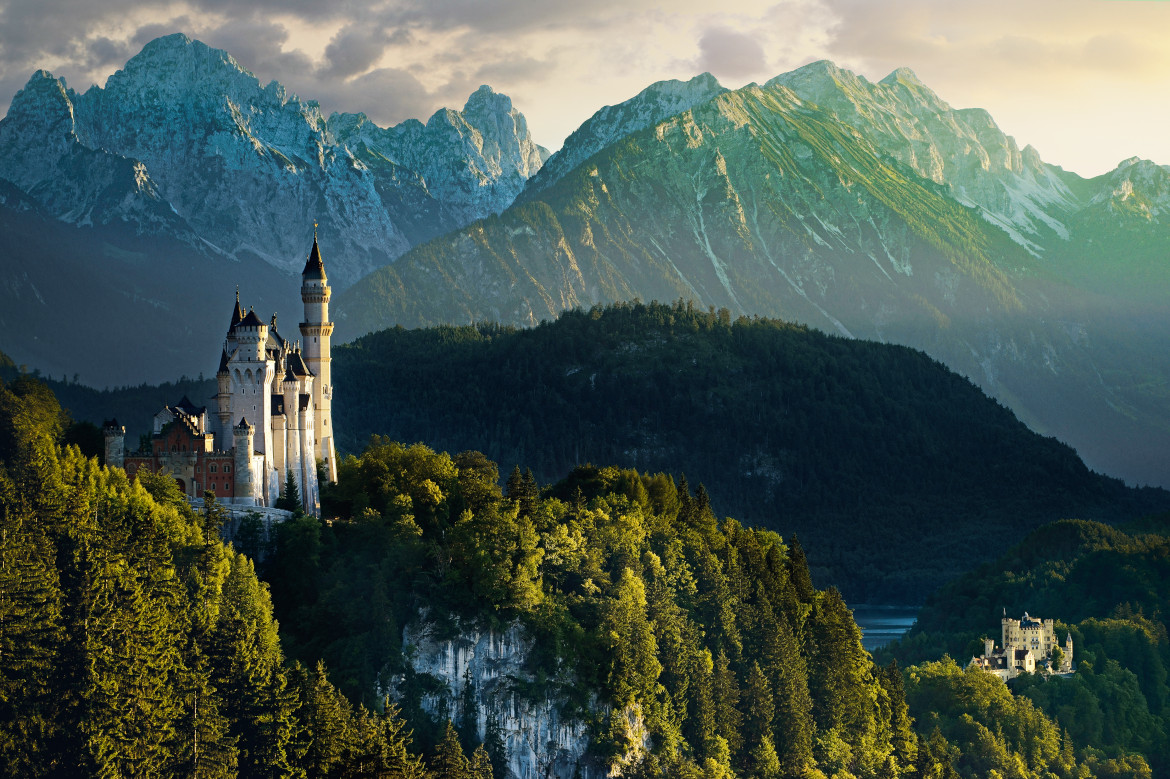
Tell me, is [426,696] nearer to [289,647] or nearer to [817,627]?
[289,647]

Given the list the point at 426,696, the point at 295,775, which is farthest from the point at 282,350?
the point at 295,775

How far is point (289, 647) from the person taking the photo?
429 feet

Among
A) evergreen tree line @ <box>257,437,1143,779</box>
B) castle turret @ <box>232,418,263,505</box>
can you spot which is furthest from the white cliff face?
castle turret @ <box>232,418,263,505</box>

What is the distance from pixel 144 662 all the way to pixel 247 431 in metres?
29.4

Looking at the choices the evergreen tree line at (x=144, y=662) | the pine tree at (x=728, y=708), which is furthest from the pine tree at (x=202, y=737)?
the pine tree at (x=728, y=708)

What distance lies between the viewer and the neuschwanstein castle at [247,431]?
14212cm

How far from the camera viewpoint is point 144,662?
117500mm

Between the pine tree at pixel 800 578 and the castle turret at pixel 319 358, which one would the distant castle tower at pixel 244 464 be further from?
the pine tree at pixel 800 578

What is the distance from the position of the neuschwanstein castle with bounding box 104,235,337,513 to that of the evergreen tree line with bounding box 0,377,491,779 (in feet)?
43.0

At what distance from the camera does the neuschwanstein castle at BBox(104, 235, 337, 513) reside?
142125 mm

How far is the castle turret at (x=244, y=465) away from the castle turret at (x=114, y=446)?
951 centimetres

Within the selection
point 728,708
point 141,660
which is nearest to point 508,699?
point 728,708

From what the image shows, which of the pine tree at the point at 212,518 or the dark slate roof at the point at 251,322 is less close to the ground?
the dark slate roof at the point at 251,322

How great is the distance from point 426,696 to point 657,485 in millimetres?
46365
